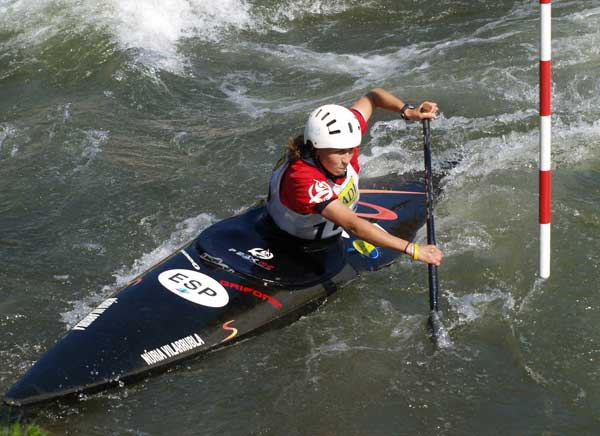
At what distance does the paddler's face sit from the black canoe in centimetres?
69

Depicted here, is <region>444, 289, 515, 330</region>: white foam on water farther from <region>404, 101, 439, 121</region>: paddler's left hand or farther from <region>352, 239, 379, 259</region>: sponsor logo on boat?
<region>404, 101, 439, 121</region>: paddler's left hand

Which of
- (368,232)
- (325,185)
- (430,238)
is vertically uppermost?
(325,185)

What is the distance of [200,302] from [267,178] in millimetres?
2681

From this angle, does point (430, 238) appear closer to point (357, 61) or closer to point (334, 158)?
point (334, 158)

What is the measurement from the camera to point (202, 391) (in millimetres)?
4758

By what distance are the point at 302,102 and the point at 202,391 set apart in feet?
16.9

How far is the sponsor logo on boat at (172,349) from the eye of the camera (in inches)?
189

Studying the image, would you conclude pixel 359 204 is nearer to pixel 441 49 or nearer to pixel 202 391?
pixel 202 391

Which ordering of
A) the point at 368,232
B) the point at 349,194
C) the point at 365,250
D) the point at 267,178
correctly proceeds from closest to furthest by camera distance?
the point at 368,232 < the point at 349,194 < the point at 365,250 < the point at 267,178

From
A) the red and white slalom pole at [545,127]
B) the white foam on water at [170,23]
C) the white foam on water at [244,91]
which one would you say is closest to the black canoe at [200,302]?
the red and white slalom pole at [545,127]

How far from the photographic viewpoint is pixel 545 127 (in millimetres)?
4770

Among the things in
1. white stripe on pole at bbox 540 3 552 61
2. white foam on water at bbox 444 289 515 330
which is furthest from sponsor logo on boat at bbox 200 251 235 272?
white stripe on pole at bbox 540 3 552 61

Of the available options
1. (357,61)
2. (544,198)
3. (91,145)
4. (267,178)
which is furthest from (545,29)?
(357,61)

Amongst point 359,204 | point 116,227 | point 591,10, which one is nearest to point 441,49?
point 591,10
